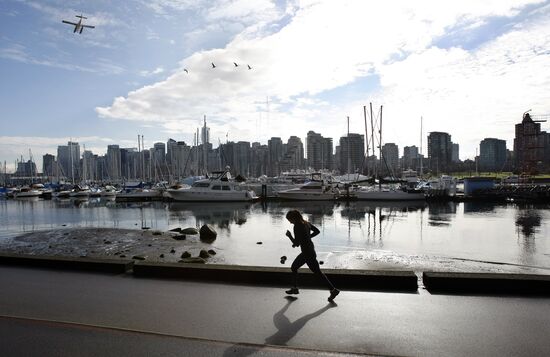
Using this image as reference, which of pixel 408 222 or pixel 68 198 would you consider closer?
Result: pixel 408 222

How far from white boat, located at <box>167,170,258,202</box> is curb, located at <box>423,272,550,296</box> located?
2017 inches

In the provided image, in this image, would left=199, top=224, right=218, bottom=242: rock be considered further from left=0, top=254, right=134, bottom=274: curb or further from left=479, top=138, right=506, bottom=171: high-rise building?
left=479, top=138, right=506, bottom=171: high-rise building

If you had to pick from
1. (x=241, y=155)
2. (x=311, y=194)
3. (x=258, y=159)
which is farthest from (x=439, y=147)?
(x=311, y=194)

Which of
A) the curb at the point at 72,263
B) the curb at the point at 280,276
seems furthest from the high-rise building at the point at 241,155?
the curb at the point at 280,276

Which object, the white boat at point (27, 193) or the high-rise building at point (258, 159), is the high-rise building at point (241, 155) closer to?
the high-rise building at point (258, 159)

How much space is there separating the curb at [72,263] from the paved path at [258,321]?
1.40m

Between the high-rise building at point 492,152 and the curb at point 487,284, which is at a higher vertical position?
the high-rise building at point 492,152

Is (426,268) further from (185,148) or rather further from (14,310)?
(185,148)

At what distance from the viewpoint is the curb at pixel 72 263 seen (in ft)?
34.0

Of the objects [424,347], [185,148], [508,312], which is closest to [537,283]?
[508,312]

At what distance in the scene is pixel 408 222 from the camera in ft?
110

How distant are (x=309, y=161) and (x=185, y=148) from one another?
6580cm

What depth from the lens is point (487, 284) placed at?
27.0 ft

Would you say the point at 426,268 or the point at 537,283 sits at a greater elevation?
the point at 537,283
